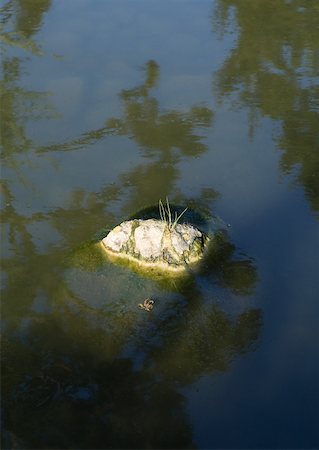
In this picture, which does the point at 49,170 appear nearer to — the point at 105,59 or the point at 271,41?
the point at 105,59

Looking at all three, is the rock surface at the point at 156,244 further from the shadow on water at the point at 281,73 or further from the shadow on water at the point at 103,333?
the shadow on water at the point at 281,73

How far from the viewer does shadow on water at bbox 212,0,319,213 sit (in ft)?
15.4

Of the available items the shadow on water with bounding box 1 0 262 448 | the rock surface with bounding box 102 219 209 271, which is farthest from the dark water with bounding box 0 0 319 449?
the rock surface with bounding box 102 219 209 271

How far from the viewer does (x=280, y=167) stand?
4523 millimetres

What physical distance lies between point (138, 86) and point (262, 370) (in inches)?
128

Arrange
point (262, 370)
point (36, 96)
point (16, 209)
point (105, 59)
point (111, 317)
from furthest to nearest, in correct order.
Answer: point (105, 59), point (36, 96), point (16, 209), point (111, 317), point (262, 370)

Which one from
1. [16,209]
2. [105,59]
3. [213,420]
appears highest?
[105,59]

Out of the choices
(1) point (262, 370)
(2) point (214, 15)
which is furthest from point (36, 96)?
(1) point (262, 370)

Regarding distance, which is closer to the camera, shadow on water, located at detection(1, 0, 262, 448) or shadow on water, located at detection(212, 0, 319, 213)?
shadow on water, located at detection(1, 0, 262, 448)

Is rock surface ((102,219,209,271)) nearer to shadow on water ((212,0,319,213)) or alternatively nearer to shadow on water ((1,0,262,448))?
shadow on water ((1,0,262,448))

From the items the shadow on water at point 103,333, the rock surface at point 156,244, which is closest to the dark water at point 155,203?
the shadow on water at point 103,333

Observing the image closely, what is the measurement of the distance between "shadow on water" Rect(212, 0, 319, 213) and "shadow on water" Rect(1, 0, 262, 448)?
0.99 meters

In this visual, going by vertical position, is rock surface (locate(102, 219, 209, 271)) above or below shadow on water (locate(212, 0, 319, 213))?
below

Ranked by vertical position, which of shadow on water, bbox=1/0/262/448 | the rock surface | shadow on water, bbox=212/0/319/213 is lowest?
shadow on water, bbox=1/0/262/448
